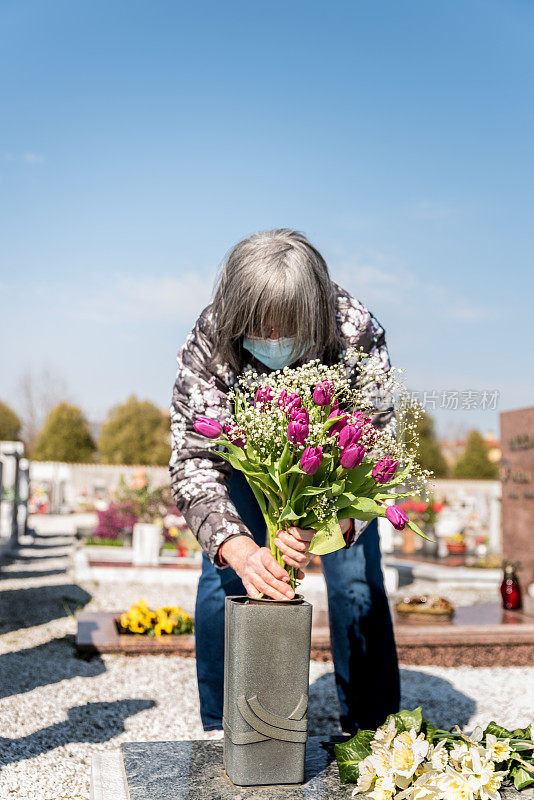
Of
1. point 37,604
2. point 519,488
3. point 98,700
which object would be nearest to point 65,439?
point 37,604

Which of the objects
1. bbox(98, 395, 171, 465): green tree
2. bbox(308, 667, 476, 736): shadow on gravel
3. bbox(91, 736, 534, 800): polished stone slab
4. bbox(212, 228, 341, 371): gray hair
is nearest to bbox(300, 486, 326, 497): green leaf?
bbox(212, 228, 341, 371): gray hair

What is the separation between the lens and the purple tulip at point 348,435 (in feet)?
5.48

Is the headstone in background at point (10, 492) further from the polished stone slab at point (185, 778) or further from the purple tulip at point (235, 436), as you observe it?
the purple tulip at point (235, 436)

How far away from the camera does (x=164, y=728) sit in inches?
119

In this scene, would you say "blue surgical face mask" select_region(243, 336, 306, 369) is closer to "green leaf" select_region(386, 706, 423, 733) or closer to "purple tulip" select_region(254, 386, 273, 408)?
"purple tulip" select_region(254, 386, 273, 408)

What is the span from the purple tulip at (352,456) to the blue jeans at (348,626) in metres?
0.79

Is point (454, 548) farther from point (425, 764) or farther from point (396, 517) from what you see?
point (396, 517)

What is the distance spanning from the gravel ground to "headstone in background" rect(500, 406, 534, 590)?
204cm

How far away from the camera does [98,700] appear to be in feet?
11.1

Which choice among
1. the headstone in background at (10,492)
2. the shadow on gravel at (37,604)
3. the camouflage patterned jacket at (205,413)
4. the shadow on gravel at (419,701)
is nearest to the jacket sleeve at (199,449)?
the camouflage patterned jacket at (205,413)

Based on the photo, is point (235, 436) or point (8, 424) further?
point (8, 424)

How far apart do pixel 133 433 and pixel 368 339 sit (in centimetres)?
2811

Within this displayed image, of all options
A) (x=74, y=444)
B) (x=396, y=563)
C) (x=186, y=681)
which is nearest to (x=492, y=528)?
(x=396, y=563)

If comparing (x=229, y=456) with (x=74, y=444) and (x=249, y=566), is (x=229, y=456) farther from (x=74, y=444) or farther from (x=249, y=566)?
(x=74, y=444)
